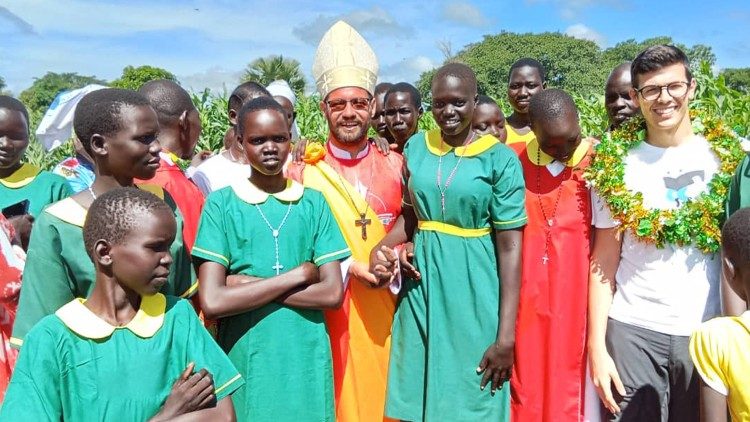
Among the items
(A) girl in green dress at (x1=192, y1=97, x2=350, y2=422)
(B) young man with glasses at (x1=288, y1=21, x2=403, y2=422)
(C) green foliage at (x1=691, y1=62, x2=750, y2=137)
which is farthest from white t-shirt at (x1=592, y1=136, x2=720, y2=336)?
(C) green foliage at (x1=691, y1=62, x2=750, y2=137)

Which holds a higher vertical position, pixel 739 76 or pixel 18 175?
pixel 739 76

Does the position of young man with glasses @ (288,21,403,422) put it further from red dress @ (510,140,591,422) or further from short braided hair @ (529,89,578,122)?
short braided hair @ (529,89,578,122)

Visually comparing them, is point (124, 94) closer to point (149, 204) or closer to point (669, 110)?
point (149, 204)

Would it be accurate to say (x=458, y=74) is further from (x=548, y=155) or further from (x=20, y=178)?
(x=20, y=178)

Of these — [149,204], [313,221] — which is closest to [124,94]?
[149,204]

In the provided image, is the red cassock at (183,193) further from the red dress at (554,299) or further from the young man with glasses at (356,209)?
the red dress at (554,299)

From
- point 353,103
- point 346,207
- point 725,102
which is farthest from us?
point 725,102

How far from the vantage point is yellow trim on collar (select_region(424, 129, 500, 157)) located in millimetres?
3486

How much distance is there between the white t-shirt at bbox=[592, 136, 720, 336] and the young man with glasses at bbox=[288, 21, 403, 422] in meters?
1.22

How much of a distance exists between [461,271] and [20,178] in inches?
106

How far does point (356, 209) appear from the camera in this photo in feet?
12.5

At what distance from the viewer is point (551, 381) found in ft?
11.9

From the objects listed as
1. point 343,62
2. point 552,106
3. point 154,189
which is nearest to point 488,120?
point 343,62

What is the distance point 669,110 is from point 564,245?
0.85 m
